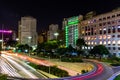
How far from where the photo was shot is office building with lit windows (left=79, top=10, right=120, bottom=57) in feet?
423

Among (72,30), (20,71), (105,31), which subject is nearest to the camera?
(20,71)

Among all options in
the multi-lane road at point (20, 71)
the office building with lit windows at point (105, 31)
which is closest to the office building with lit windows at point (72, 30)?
the office building with lit windows at point (105, 31)

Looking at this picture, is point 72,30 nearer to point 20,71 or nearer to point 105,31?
point 105,31

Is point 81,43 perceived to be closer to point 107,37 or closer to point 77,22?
point 107,37

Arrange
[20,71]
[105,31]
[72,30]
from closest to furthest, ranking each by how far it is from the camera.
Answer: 1. [20,71]
2. [105,31]
3. [72,30]

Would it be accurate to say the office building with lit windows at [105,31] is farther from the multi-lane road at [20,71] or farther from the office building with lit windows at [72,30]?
the multi-lane road at [20,71]

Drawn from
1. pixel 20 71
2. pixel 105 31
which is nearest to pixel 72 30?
pixel 105 31

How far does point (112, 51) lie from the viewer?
429 ft

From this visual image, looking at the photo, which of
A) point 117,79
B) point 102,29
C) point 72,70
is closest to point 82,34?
point 102,29

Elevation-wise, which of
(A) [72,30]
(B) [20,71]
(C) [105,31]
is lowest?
(B) [20,71]

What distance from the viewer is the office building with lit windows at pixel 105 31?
129 meters

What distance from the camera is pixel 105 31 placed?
452 ft

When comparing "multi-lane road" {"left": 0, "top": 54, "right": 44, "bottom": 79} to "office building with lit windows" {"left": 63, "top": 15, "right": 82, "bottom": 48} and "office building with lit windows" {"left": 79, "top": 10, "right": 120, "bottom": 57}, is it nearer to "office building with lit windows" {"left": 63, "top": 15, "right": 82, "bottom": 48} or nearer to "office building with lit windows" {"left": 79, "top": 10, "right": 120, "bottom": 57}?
"office building with lit windows" {"left": 79, "top": 10, "right": 120, "bottom": 57}

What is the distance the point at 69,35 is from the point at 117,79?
5596 inches
